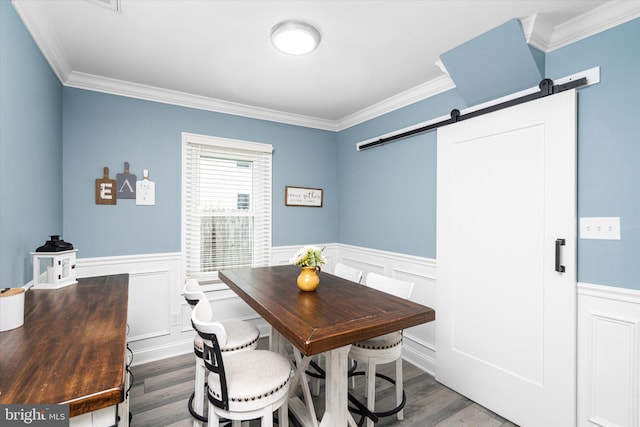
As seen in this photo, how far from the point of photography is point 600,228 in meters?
1.80

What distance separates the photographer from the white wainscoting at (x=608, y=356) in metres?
1.66

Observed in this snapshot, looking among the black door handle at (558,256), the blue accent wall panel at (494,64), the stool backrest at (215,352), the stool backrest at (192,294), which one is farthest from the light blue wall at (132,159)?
the black door handle at (558,256)

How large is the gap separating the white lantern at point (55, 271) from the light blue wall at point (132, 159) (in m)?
0.81

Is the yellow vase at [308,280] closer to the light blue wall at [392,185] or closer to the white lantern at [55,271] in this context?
the light blue wall at [392,185]

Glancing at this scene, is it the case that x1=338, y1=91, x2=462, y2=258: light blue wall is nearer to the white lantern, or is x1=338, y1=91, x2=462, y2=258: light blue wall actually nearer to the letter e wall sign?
the letter e wall sign

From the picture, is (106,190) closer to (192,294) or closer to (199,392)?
(192,294)

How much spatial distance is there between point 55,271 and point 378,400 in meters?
2.43

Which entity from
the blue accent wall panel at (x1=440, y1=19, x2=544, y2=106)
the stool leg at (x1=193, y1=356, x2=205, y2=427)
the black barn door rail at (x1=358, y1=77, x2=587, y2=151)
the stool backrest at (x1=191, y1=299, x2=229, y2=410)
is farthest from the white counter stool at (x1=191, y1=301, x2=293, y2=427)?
the blue accent wall panel at (x1=440, y1=19, x2=544, y2=106)

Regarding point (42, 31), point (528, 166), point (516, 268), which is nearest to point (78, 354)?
point (42, 31)

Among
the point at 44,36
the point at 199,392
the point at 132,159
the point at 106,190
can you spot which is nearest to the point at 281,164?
the point at 132,159

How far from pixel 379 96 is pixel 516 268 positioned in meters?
2.09

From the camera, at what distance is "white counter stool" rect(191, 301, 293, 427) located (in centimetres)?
134

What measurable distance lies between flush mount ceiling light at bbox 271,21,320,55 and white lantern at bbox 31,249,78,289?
6.41ft

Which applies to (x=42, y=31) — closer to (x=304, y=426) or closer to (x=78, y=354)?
(x=78, y=354)
